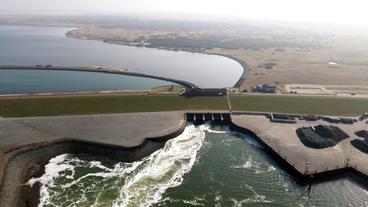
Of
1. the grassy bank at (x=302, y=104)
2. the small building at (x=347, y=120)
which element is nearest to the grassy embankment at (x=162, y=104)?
the grassy bank at (x=302, y=104)

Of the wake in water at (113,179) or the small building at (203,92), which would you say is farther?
the small building at (203,92)

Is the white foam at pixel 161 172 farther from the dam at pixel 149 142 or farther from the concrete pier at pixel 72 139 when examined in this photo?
the concrete pier at pixel 72 139

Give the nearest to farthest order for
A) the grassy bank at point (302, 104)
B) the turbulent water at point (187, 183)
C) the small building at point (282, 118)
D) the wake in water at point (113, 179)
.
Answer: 1. the wake in water at point (113, 179)
2. the turbulent water at point (187, 183)
3. the small building at point (282, 118)
4. the grassy bank at point (302, 104)

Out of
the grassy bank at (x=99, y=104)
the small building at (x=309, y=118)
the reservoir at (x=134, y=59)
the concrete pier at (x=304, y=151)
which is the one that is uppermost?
the small building at (x=309, y=118)

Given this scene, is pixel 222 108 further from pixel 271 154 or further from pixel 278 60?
pixel 278 60

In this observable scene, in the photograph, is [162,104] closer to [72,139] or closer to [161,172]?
[72,139]

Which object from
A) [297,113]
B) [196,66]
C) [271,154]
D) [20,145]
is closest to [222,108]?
[297,113]

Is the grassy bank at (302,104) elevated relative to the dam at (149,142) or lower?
elevated

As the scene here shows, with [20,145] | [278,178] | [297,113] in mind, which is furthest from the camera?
[297,113]
